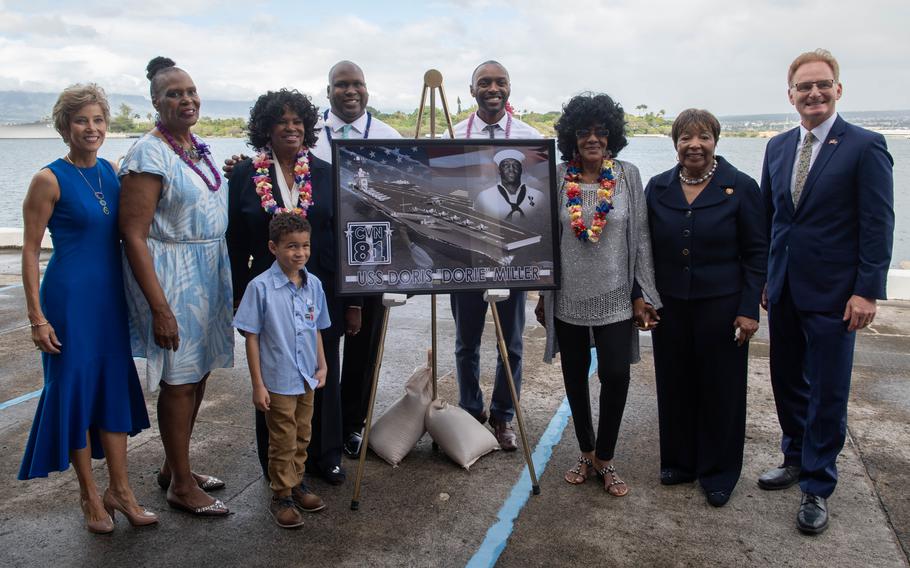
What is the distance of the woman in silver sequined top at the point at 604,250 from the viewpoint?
3.65 meters

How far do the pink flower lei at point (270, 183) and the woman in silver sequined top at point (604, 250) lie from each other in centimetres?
127

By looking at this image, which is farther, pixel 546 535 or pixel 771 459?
pixel 771 459

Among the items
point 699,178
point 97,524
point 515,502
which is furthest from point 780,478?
point 97,524

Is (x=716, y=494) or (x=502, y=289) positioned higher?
(x=502, y=289)

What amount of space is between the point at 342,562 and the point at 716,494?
1.83m

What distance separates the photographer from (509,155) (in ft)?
12.2

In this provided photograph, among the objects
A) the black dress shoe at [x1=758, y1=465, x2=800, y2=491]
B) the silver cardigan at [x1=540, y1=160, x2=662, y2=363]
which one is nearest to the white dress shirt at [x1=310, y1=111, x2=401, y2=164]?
the silver cardigan at [x1=540, y1=160, x2=662, y2=363]

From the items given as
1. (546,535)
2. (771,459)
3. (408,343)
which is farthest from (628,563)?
(408,343)

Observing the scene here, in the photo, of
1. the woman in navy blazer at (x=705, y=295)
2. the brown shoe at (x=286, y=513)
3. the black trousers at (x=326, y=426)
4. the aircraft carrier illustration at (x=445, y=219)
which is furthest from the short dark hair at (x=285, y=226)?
the woman in navy blazer at (x=705, y=295)

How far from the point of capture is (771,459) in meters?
Result: 4.20

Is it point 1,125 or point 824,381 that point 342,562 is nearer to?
point 824,381

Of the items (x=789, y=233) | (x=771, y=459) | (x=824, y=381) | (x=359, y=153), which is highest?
(x=359, y=153)

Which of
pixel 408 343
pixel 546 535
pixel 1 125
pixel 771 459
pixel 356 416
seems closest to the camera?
pixel 546 535

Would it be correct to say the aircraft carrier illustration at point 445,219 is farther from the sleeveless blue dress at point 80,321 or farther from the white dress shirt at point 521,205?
the sleeveless blue dress at point 80,321
